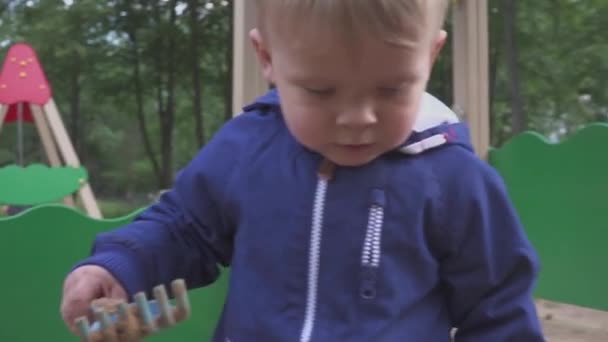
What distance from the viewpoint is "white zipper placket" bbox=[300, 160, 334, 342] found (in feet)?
2.41

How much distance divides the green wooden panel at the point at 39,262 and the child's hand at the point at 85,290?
519mm

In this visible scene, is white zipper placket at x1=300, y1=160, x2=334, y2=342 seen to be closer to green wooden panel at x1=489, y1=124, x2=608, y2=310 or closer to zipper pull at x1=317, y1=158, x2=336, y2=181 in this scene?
zipper pull at x1=317, y1=158, x2=336, y2=181

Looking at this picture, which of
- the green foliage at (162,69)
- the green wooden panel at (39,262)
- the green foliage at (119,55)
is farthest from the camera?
the green foliage at (119,55)

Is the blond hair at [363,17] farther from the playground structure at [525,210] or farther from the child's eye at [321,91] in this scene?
the playground structure at [525,210]

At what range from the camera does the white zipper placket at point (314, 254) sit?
0.73m

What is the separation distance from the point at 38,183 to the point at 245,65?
1.92m

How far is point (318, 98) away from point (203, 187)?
22cm

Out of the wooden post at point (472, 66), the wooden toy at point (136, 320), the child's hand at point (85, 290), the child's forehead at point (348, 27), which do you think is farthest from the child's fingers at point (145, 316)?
the wooden post at point (472, 66)

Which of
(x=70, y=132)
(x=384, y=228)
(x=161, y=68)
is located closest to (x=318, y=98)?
(x=384, y=228)

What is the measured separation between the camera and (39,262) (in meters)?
1.25

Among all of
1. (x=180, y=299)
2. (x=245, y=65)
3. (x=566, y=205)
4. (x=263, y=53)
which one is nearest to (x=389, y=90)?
(x=263, y=53)

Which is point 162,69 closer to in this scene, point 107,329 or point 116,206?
point 116,206

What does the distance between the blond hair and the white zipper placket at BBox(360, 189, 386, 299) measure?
0.58 feet

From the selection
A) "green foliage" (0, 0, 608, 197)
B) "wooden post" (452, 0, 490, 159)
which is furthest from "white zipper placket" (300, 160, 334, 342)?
"green foliage" (0, 0, 608, 197)
